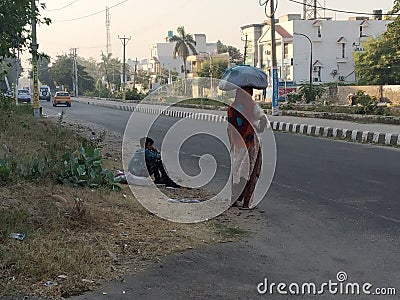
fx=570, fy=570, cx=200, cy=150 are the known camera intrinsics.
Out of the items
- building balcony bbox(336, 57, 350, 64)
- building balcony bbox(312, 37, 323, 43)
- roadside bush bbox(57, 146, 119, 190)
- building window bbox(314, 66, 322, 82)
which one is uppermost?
building balcony bbox(312, 37, 323, 43)

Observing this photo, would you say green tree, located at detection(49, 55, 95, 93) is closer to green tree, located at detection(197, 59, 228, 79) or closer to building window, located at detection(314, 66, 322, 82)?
green tree, located at detection(197, 59, 228, 79)

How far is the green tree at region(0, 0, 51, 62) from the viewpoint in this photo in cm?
1214

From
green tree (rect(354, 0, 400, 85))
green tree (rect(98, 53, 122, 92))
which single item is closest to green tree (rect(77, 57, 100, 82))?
green tree (rect(98, 53, 122, 92))

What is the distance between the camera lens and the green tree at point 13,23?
12141mm

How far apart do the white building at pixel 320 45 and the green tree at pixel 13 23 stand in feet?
197

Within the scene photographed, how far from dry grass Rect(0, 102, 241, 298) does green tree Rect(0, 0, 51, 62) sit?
5775 millimetres

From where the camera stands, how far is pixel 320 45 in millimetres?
73438

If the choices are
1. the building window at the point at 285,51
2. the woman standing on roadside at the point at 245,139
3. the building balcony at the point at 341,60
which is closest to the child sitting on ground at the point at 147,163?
the woman standing on roadside at the point at 245,139

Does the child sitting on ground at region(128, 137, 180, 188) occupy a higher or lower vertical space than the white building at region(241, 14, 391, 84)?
lower

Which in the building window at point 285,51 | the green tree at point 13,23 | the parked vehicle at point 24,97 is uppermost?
the building window at point 285,51

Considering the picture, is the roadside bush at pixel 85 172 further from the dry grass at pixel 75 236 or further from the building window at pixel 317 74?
the building window at pixel 317 74

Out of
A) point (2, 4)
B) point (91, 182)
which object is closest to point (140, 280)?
point (91, 182)

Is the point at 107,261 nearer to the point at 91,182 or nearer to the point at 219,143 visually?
the point at 91,182

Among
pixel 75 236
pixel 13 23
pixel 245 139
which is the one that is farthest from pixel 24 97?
pixel 75 236
